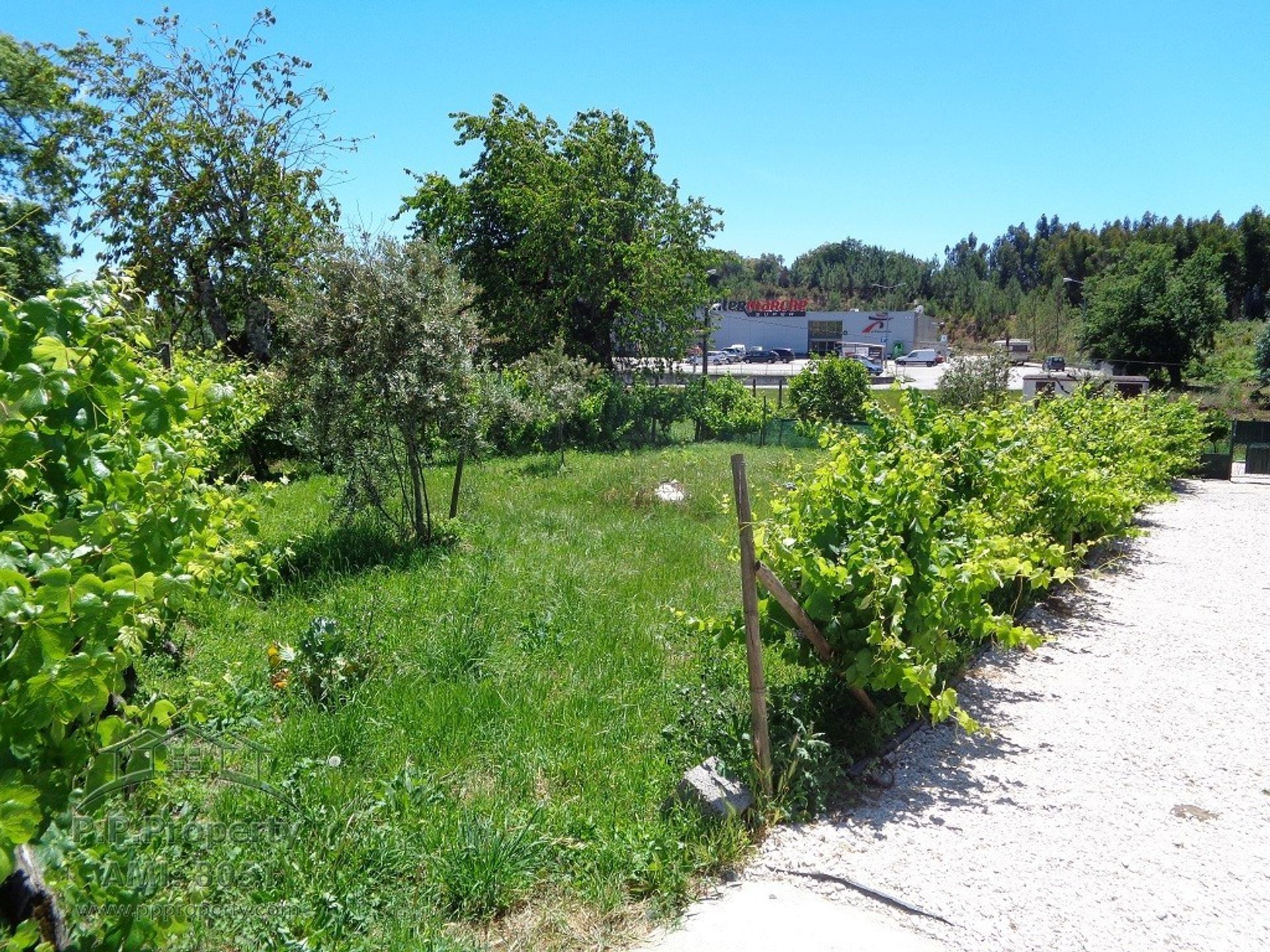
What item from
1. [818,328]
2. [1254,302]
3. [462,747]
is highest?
Result: [1254,302]

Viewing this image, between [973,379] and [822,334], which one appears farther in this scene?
[822,334]

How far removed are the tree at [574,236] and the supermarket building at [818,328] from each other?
5592cm

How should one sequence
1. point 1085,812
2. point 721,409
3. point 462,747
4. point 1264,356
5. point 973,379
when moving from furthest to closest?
point 1264,356 < point 721,409 < point 973,379 < point 462,747 < point 1085,812

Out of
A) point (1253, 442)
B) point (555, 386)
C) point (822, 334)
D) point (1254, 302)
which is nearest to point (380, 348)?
point (555, 386)

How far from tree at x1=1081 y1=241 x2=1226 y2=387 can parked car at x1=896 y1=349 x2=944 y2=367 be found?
96.7ft

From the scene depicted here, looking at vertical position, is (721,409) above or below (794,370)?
below

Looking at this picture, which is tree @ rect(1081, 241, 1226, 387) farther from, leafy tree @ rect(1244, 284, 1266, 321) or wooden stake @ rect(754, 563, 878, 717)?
wooden stake @ rect(754, 563, 878, 717)

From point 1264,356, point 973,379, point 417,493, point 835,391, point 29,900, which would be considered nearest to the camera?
point 29,900

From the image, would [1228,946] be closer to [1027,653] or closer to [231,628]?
[1027,653]

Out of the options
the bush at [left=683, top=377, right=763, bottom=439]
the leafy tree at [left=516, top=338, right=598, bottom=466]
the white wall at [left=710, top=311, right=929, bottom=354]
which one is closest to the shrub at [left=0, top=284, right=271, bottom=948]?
the leafy tree at [left=516, top=338, right=598, bottom=466]

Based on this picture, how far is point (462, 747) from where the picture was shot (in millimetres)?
4145

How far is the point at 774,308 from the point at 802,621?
82.4 metres

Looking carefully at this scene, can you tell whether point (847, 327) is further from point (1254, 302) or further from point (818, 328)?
point (1254, 302)

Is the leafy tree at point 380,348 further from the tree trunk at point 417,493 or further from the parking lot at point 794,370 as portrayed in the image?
the parking lot at point 794,370
